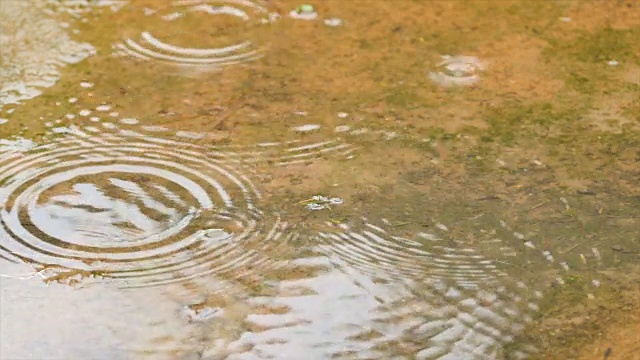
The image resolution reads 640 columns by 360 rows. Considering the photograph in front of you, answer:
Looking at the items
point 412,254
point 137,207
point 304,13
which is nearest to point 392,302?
point 412,254

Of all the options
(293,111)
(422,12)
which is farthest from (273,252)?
(422,12)

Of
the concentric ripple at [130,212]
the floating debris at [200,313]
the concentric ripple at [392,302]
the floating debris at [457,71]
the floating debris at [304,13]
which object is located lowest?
the concentric ripple at [392,302]

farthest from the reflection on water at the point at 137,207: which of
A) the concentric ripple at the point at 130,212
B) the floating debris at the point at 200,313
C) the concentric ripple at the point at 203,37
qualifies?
the concentric ripple at the point at 203,37

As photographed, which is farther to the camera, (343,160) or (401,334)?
(343,160)

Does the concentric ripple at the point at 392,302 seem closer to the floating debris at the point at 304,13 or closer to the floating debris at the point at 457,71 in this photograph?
the floating debris at the point at 457,71

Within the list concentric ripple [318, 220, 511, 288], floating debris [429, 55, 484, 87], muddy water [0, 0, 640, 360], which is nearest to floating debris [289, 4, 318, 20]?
muddy water [0, 0, 640, 360]

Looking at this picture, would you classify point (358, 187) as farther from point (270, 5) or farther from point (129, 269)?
point (270, 5)

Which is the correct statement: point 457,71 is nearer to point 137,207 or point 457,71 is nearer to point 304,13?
point 304,13

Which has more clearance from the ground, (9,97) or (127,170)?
(9,97)
